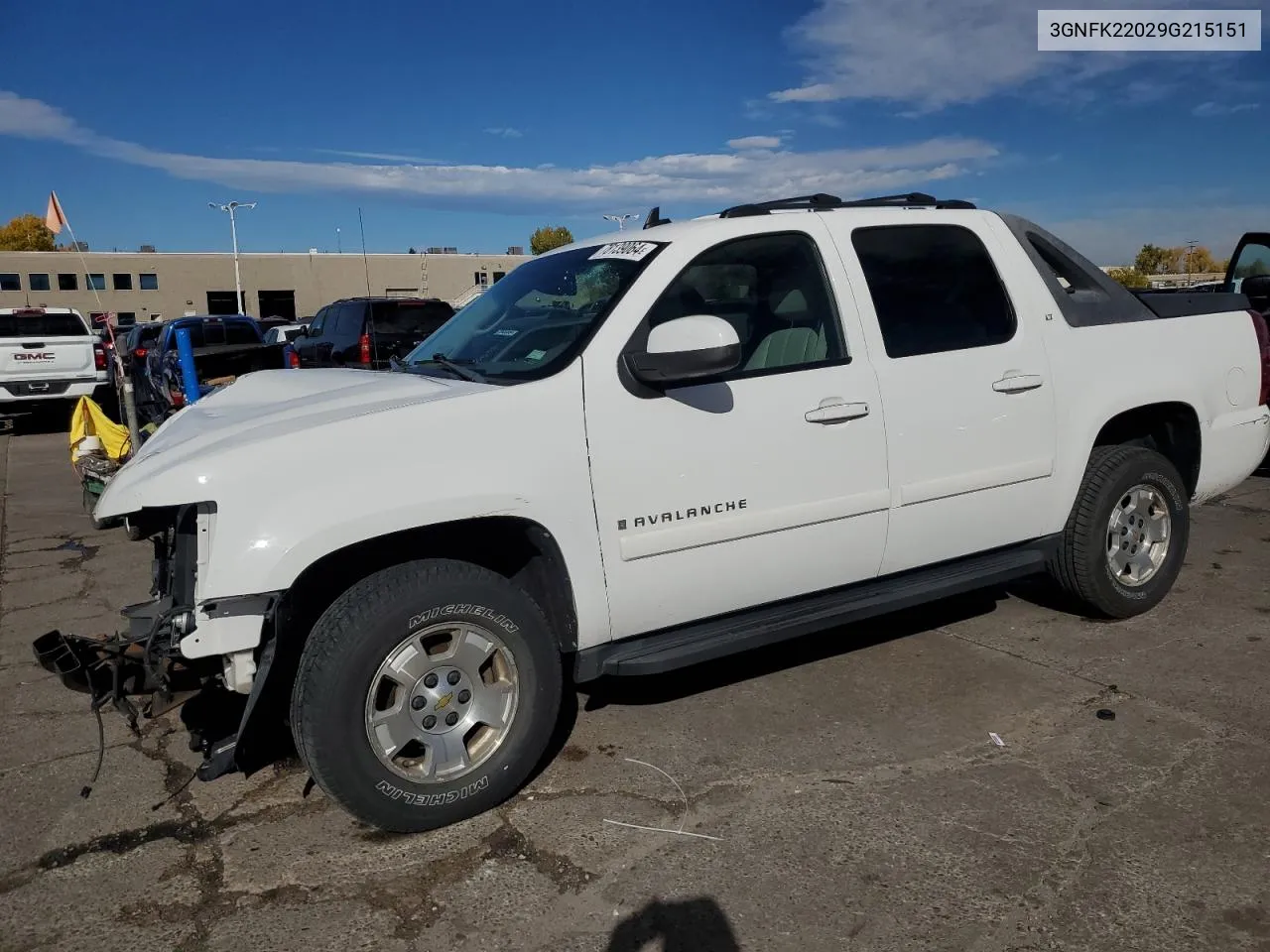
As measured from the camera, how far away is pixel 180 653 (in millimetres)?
3074

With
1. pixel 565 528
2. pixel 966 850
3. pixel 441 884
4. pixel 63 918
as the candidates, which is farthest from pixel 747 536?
pixel 63 918

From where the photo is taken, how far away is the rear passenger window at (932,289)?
390cm

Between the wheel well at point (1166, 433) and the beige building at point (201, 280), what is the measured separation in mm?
56814

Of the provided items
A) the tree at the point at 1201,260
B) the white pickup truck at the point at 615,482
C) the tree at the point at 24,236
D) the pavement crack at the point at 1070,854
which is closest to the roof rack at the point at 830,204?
the white pickup truck at the point at 615,482

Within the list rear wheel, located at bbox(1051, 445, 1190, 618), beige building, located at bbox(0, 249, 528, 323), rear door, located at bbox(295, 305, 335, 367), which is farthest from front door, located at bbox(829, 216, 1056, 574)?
beige building, located at bbox(0, 249, 528, 323)

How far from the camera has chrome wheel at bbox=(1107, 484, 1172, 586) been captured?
468cm

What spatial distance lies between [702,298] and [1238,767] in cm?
254

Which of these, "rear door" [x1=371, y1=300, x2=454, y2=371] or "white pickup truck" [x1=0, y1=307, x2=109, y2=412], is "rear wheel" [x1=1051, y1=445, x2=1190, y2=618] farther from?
"white pickup truck" [x1=0, y1=307, x2=109, y2=412]

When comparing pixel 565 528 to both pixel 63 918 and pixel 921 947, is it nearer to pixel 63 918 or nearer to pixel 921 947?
pixel 921 947

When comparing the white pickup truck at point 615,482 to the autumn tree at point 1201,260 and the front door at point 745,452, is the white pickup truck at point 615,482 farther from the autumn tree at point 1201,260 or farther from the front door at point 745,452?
the autumn tree at point 1201,260

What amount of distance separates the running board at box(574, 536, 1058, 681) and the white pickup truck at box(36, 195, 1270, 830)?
0.05ft

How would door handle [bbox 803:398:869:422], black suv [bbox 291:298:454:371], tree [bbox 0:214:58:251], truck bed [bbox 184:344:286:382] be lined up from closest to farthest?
door handle [bbox 803:398:869:422]
truck bed [bbox 184:344:286:382]
black suv [bbox 291:298:454:371]
tree [bbox 0:214:58:251]

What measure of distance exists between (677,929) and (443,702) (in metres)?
1.01

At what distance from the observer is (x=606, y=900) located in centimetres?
277
